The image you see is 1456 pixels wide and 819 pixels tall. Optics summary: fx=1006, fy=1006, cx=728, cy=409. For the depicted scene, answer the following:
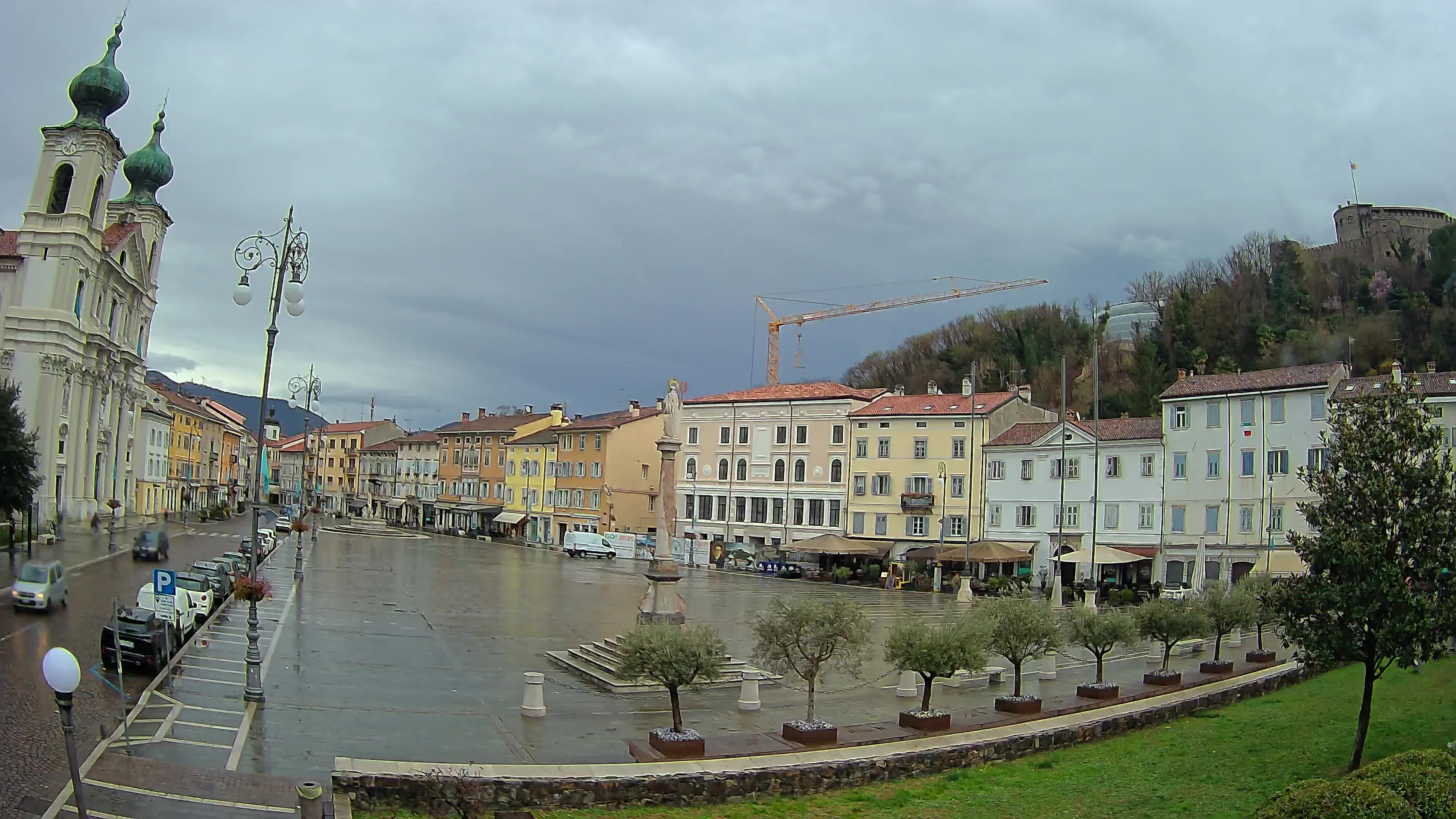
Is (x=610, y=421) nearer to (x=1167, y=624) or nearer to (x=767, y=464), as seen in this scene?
(x=767, y=464)

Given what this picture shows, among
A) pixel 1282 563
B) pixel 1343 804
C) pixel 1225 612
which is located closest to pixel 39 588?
pixel 1343 804

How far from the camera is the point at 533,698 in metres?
19.4

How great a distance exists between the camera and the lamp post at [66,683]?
905 cm

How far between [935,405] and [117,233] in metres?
63.4

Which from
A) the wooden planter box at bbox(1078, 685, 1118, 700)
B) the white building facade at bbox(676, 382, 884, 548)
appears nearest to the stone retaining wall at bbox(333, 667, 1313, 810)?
the wooden planter box at bbox(1078, 685, 1118, 700)

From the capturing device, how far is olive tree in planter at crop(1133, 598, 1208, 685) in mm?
24953

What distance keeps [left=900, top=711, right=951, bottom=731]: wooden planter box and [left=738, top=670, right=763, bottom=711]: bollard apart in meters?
3.60

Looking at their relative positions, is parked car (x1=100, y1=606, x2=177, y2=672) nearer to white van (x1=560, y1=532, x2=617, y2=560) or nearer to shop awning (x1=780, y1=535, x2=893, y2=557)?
shop awning (x1=780, y1=535, x2=893, y2=557)

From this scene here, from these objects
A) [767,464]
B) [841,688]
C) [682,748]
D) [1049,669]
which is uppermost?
[767,464]

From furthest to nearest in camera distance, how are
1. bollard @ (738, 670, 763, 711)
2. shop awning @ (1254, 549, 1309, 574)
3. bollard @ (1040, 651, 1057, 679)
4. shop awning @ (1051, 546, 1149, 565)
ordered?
shop awning @ (1051, 546, 1149, 565), shop awning @ (1254, 549, 1309, 574), bollard @ (1040, 651, 1057, 679), bollard @ (738, 670, 763, 711)

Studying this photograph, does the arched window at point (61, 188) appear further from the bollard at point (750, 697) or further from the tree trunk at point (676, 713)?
the tree trunk at point (676, 713)

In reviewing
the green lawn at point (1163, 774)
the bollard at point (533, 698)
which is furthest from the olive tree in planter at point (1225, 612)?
the bollard at point (533, 698)

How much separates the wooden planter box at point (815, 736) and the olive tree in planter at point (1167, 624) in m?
11.2

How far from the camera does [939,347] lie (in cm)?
11344
